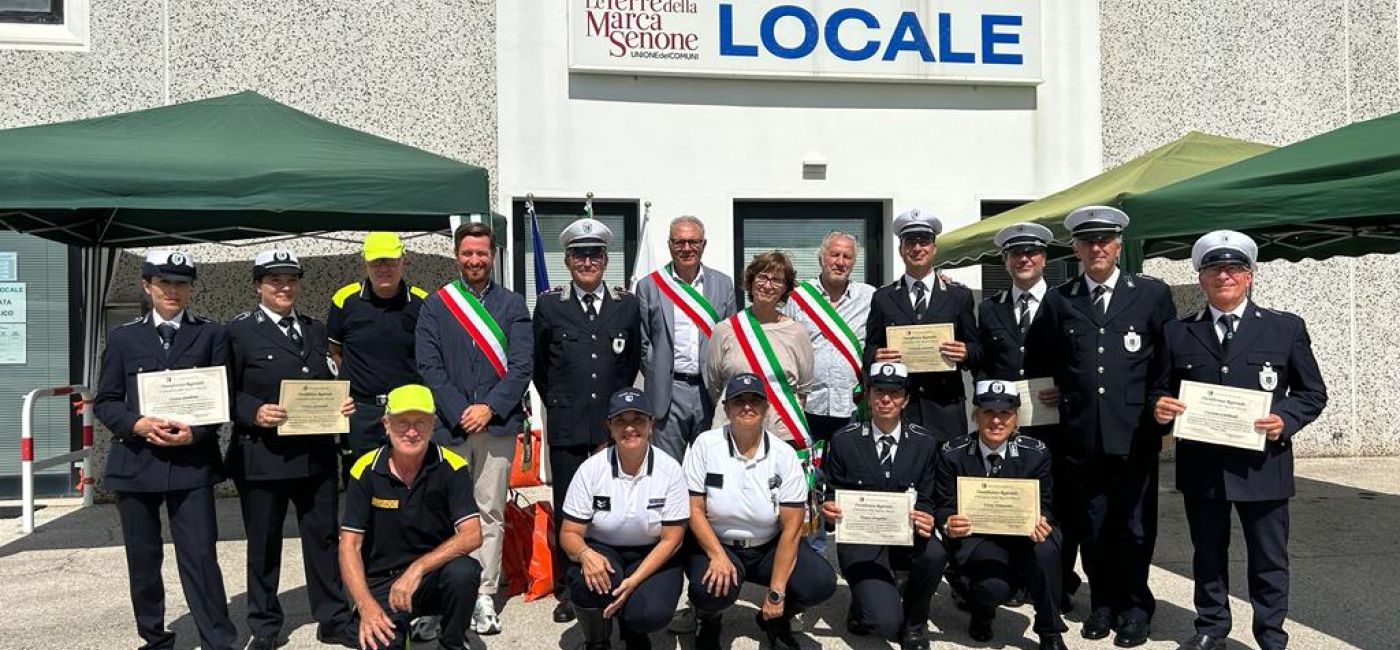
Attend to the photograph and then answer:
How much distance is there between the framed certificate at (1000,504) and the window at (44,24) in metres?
7.38

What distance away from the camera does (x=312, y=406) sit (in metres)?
4.34

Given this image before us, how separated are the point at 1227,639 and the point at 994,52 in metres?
5.82

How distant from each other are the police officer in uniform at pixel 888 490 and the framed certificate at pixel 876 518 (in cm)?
5

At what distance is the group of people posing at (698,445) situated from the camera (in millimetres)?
3975

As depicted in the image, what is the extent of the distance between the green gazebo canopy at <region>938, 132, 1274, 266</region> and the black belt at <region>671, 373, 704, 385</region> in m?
2.76

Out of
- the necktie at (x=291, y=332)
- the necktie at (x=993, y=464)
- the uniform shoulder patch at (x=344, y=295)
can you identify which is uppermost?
the uniform shoulder patch at (x=344, y=295)

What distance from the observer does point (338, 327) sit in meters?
4.79

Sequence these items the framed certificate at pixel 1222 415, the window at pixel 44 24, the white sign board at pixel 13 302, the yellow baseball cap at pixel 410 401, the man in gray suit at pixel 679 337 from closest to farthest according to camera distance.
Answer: the yellow baseball cap at pixel 410 401 → the framed certificate at pixel 1222 415 → the man in gray suit at pixel 679 337 → the window at pixel 44 24 → the white sign board at pixel 13 302

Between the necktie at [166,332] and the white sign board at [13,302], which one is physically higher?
the white sign board at [13,302]

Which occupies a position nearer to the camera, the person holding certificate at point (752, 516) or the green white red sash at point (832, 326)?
the person holding certificate at point (752, 516)

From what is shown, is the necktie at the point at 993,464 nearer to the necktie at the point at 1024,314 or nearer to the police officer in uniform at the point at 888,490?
the police officer in uniform at the point at 888,490

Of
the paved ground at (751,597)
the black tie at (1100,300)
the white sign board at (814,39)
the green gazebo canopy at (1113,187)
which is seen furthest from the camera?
the white sign board at (814,39)

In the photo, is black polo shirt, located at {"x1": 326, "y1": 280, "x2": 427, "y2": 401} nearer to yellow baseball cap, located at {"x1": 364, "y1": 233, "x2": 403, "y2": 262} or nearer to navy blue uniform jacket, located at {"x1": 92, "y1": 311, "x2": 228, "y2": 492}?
yellow baseball cap, located at {"x1": 364, "y1": 233, "x2": 403, "y2": 262}

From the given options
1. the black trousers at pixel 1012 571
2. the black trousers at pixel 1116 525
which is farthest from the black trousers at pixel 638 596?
the black trousers at pixel 1116 525
